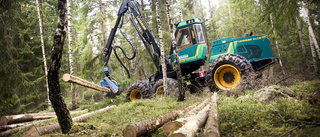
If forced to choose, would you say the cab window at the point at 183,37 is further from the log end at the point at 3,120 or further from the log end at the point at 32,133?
the log end at the point at 3,120

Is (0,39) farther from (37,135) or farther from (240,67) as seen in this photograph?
(240,67)

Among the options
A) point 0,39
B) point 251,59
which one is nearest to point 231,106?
point 251,59

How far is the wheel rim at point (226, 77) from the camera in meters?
7.18

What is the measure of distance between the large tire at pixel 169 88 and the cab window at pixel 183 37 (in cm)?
192

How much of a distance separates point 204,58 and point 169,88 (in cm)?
234

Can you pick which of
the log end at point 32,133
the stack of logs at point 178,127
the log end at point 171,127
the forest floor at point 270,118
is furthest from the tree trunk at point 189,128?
the log end at point 32,133

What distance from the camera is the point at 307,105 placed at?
400 centimetres

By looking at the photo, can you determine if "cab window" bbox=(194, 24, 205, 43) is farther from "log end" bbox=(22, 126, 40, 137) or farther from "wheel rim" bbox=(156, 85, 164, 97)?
"log end" bbox=(22, 126, 40, 137)

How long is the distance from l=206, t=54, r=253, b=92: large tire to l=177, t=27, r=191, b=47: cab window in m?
2.18

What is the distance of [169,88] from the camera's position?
29.5ft

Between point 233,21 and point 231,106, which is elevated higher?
point 233,21

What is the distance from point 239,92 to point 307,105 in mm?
2619

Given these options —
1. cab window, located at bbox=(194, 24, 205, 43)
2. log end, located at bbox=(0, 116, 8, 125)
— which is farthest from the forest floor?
log end, located at bbox=(0, 116, 8, 125)

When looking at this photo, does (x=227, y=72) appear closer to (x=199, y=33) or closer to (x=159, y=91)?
(x=199, y=33)
